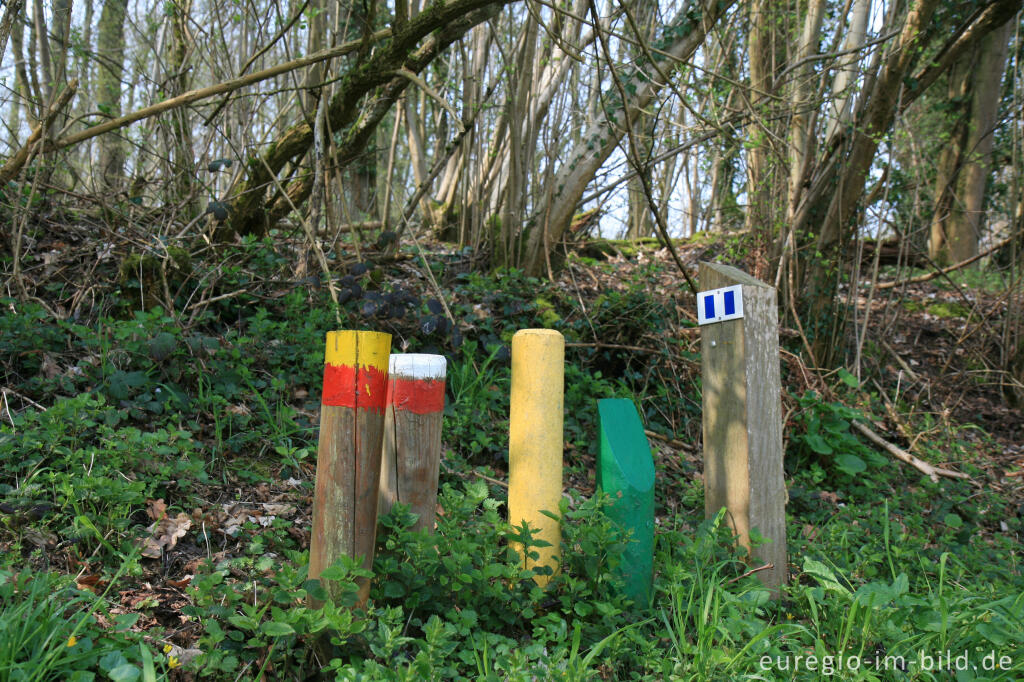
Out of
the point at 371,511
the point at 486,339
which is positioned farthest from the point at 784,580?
the point at 486,339

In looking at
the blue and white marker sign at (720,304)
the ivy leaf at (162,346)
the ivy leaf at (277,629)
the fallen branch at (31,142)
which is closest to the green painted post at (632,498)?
the blue and white marker sign at (720,304)

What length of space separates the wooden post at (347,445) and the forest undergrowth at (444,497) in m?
0.13

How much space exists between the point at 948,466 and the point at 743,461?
2.96 meters

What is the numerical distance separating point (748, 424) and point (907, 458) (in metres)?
2.72

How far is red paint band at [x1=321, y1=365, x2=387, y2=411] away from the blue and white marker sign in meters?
1.54

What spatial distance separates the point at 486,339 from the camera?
4.94m

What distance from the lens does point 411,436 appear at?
2.34 m

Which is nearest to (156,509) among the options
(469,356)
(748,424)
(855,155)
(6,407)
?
(6,407)

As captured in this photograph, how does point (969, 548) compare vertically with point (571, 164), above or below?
below

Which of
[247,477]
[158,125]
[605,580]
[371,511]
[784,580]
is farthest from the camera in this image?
[158,125]

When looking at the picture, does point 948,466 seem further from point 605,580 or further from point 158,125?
point 158,125

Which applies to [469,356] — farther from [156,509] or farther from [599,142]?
[599,142]

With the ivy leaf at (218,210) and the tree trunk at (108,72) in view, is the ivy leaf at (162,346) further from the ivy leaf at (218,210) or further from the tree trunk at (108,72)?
the tree trunk at (108,72)

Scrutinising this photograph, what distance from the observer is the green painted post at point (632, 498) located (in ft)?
7.93
